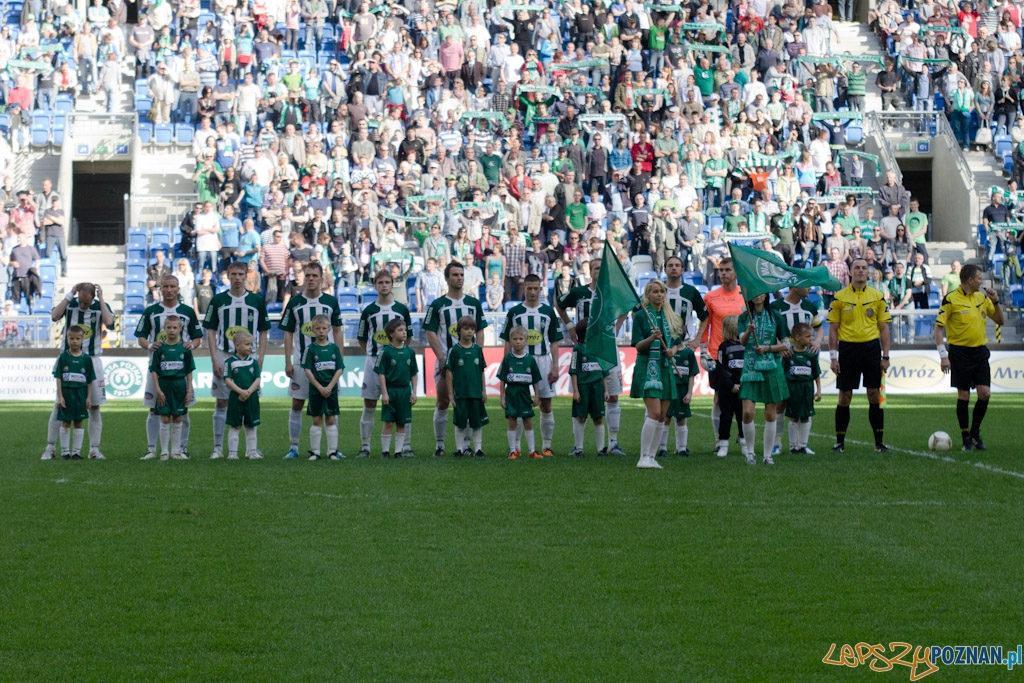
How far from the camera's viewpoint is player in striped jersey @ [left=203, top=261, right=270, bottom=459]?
526 inches

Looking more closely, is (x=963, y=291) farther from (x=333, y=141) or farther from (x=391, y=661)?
(x=333, y=141)

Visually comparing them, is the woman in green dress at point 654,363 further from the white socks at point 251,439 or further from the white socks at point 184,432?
the white socks at point 184,432

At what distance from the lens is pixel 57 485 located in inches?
435

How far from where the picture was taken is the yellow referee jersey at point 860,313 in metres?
13.3

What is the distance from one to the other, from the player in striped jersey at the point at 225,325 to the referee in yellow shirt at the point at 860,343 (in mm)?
5752

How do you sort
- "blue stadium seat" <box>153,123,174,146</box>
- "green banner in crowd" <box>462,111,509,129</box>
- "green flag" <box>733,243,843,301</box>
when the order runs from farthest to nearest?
"blue stadium seat" <box>153,123,174,146</box>, "green banner in crowd" <box>462,111,509,129</box>, "green flag" <box>733,243,843,301</box>

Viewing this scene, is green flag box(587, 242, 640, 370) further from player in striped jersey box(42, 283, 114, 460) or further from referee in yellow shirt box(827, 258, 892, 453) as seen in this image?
player in striped jersey box(42, 283, 114, 460)

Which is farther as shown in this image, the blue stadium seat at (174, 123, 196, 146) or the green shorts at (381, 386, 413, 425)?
the blue stadium seat at (174, 123, 196, 146)

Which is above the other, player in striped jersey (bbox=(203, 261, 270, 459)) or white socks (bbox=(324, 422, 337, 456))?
player in striped jersey (bbox=(203, 261, 270, 459))

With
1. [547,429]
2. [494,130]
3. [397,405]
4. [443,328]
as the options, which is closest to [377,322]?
[443,328]

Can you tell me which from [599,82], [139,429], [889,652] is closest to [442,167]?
[599,82]

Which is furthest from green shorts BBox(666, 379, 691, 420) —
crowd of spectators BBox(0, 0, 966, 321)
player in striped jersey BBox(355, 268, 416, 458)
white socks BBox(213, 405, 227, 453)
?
crowd of spectators BBox(0, 0, 966, 321)

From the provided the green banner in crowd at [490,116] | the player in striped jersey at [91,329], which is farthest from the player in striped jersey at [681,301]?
the green banner in crowd at [490,116]

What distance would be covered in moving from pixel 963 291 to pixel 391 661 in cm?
980
